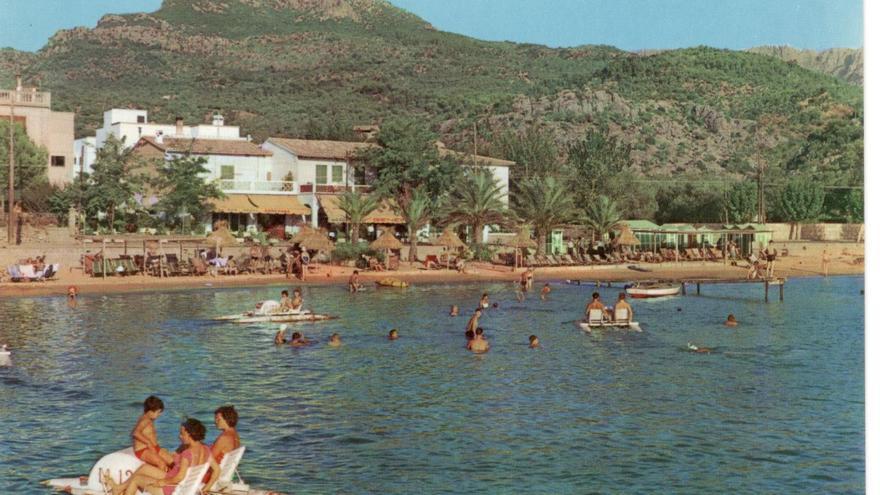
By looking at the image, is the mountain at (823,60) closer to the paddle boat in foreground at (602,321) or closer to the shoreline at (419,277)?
the shoreline at (419,277)

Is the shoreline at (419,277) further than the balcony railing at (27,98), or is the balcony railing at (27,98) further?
the balcony railing at (27,98)

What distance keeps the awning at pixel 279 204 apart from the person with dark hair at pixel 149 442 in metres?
42.1

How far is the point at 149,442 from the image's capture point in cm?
1480

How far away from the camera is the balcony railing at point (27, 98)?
212ft

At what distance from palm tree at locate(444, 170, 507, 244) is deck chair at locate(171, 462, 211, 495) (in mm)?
41872

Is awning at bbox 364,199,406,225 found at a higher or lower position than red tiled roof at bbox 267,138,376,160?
lower

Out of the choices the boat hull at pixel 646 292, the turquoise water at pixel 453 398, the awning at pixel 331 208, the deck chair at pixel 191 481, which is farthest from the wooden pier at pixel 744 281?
the deck chair at pixel 191 481

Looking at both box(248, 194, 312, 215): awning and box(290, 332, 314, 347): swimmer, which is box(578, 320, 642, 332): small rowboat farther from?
box(248, 194, 312, 215): awning

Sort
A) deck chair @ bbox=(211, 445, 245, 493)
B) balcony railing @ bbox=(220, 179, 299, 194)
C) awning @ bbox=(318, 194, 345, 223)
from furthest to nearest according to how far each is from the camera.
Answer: balcony railing @ bbox=(220, 179, 299, 194) < awning @ bbox=(318, 194, 345, 223) < deck chair @ bbox=(211, 445, 245, 493)

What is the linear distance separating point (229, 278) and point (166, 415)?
24.5 metres

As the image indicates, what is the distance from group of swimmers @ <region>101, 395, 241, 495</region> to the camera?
14.0m

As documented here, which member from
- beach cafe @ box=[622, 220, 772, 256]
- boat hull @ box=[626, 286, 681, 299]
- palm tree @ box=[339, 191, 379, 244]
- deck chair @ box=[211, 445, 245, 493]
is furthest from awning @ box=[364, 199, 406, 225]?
deck chair @ box=[211, 445, 245, 493]

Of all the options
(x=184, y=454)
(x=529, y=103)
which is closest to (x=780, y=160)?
(x=529, y=103)

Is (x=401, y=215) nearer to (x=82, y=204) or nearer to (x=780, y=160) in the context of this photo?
(x=82, y=204)
